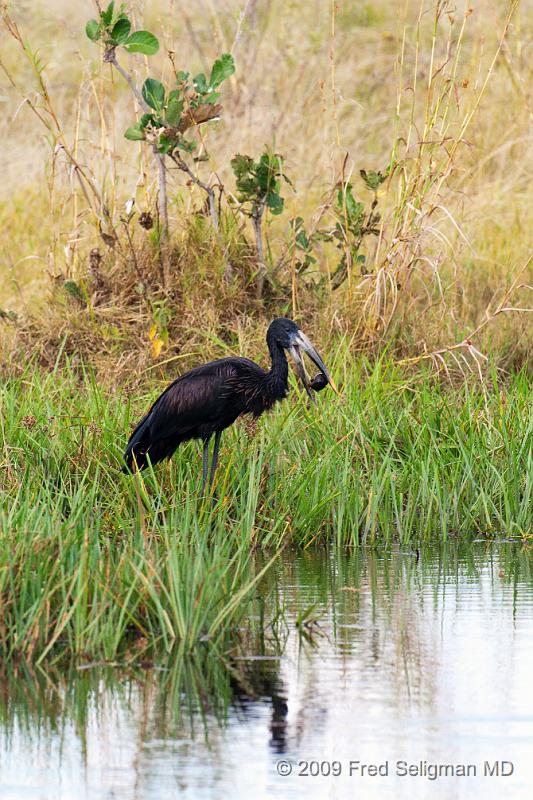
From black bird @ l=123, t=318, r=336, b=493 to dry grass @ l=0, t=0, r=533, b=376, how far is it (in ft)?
3.90

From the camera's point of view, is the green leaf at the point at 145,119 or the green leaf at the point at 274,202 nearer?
the green leaf at the point at 145,119

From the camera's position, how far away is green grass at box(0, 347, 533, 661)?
16.3ft

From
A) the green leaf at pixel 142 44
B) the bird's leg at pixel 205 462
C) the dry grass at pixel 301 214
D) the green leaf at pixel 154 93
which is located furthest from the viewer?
the dry grass at pixel 301 214

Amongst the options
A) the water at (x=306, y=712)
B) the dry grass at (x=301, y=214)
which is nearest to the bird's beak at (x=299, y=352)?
the dry grass at (x=301, y=214)

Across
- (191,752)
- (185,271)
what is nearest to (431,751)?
(191,752)

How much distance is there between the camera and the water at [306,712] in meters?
3.86

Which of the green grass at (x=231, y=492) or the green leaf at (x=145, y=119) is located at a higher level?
the green leaf at (x=145, y=119)

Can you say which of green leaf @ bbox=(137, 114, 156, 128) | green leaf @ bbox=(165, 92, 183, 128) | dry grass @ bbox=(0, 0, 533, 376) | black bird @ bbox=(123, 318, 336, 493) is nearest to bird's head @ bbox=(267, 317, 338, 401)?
black bird @ bbox=(123, 318, 336, 493)

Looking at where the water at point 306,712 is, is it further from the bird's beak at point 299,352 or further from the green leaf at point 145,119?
the green leaf at point 145,119

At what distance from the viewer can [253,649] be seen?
501cm

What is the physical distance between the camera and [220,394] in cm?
730

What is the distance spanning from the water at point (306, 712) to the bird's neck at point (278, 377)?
176 cm

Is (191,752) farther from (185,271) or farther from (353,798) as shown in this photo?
(185,271)

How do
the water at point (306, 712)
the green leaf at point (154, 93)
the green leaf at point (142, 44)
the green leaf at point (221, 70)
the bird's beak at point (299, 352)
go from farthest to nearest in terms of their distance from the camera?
1. the green leaf at point (154, 93)
2. the green leaf at point (221, 70)
3. the green leaf at point (142, 44)
4. the bird's beak at point (299, 352)
5. the water at point (306, 712)
